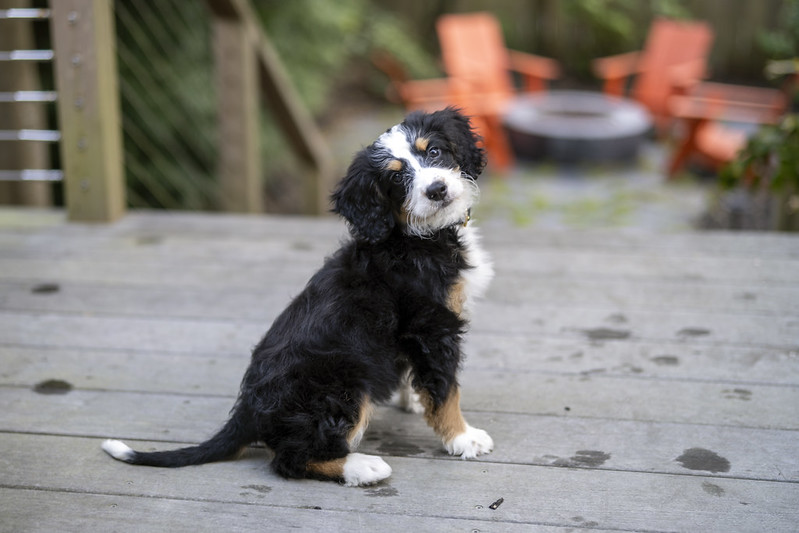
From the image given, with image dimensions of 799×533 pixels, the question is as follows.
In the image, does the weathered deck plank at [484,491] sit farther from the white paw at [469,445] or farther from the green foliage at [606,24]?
the green foliage at [606,24]

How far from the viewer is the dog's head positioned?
6.17 ft

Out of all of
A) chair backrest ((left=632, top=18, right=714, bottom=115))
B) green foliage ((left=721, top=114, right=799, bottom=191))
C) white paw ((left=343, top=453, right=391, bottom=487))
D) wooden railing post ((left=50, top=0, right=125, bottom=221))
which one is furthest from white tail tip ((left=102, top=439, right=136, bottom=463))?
chair backrest ((left=632, top=18, right=714, bottom=115))

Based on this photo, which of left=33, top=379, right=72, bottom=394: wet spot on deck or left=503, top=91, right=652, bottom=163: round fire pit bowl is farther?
left=503, top=91, right=652, bottom=163: round fire pit bowl

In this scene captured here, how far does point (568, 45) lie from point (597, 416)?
10.3 meters

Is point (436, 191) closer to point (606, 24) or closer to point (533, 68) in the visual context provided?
point (533, 68)

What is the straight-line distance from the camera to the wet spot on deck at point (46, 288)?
3.03 m

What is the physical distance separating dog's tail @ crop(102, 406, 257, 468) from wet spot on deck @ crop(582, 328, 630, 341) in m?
1.32

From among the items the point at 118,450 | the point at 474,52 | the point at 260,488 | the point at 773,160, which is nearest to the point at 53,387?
the point at 118,450

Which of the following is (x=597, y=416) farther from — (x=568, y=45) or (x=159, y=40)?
(x=568, y=45)

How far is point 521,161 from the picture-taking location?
8.59 m

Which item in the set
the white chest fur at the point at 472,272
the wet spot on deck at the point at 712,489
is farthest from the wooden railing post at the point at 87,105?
the wet spot on deck at the point at 712,489

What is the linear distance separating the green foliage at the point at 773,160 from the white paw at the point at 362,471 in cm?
284

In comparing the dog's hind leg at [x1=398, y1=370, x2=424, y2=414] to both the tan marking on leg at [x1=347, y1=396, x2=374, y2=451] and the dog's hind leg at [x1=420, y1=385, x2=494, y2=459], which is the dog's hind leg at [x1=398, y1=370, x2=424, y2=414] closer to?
the dog's hind leg at [x1=420, y1=385, x2=494, y2=459]

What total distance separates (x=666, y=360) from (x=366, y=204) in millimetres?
1211
